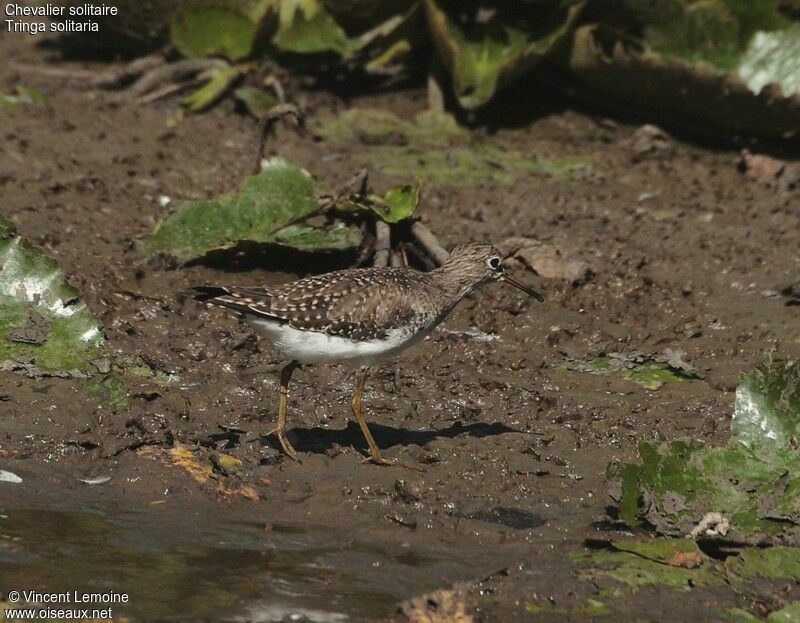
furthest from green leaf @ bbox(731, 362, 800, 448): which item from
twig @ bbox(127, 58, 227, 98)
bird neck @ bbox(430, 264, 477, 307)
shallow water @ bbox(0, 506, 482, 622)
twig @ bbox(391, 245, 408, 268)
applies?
twig @ bbox(127, 58, 227, 98)

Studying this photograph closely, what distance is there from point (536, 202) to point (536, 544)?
4.69 metres

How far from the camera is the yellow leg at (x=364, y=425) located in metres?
7.58

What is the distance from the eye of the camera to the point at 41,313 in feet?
27.3

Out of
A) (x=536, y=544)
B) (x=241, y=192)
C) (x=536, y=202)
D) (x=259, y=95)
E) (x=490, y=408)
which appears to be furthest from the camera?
(x=259, y=95)

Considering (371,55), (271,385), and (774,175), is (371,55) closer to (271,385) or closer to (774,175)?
(774,175)

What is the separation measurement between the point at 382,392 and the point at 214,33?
4.98 m

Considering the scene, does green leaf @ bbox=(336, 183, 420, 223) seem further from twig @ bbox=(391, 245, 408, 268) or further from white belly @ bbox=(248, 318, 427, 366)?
white belly @ bbox=(248, 318, 427, 366)

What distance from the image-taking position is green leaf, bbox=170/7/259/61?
12.0 m

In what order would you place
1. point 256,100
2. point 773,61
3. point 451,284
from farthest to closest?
point 256,100, point 773,61, point 451,284

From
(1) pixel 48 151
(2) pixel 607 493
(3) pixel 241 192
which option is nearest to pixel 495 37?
(3) pixel 241 192

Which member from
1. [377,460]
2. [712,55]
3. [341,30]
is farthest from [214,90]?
[377,460]

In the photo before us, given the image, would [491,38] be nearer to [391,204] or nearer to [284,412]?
[391,204]

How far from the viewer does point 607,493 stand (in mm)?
7188

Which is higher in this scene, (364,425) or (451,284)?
(451,284)
